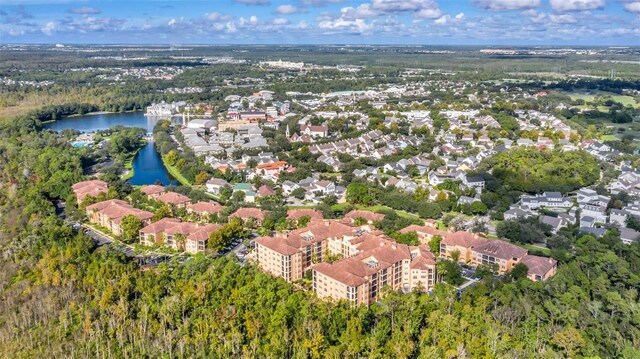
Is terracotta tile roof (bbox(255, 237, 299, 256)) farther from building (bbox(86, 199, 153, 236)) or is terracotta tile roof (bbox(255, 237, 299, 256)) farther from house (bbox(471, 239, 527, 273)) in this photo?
A: house (bbox(471, 239, 527, 273))

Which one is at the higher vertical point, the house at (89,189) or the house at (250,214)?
the house at (89,189)

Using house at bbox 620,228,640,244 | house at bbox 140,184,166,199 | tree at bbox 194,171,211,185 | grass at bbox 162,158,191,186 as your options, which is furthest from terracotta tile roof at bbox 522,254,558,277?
grass at bbox 162,158,191,186

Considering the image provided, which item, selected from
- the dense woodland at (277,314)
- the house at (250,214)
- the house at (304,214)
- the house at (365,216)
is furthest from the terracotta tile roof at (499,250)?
the house at (250,214)

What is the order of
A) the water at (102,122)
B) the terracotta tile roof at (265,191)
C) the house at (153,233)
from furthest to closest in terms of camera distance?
the water at (102,122), the terracotta tile roof at (265,191), the house at (153,233)

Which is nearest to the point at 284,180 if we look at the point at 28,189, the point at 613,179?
the point at 28,189

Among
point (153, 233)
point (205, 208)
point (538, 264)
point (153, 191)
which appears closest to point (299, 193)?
point (205, 208)

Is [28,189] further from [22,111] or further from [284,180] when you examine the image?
[22,111]

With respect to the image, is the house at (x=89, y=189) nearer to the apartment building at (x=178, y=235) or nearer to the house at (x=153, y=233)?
the house at (x=153, y=233)
